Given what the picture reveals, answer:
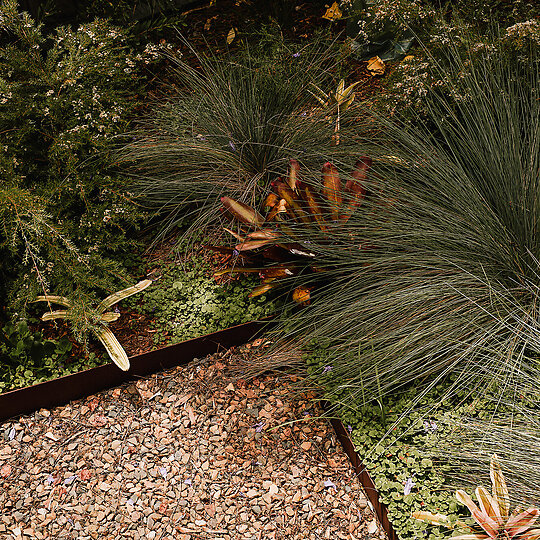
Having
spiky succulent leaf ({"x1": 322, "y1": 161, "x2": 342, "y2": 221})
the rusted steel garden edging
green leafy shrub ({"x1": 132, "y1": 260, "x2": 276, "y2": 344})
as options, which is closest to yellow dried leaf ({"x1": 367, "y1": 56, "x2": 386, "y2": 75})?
spiky succulent leaf ({"x1": 322, "y1": 161, "x2": 342, "y2": 221})

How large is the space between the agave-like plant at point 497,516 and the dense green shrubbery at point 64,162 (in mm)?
1734

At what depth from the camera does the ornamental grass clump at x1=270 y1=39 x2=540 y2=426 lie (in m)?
2.10

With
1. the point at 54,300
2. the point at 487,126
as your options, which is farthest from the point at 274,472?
the point at 487,126

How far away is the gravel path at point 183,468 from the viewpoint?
2094 millimetres

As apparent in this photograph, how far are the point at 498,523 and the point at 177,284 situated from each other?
1.74m

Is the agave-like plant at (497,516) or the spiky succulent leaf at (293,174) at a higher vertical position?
the spiky succulent leaf at (293,174)

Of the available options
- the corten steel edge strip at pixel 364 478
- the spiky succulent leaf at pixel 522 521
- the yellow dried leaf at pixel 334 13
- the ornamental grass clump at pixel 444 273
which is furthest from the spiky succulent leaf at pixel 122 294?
the yellow dried leaf at pixel 334 13

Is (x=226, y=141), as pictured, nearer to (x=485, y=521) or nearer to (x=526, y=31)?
(x=526, y=31)

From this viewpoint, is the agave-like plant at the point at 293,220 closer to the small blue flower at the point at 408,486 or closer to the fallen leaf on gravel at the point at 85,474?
the small blue flower at the point at 408,486

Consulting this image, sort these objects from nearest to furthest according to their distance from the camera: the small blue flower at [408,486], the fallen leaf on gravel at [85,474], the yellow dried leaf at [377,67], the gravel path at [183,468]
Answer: the small blue flower at [408,486] → the gravel path at [183,468] → the fallen leaf on gravel at [85,474] → the yellow dried leaf at [377,67]

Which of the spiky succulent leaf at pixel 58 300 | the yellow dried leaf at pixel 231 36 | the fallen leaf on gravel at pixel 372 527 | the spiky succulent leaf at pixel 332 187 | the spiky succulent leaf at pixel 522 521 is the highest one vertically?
the yellow dried leaf at pixel 231 36

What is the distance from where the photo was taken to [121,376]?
2562mm

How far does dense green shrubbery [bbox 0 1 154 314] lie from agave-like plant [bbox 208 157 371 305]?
23.1 inches

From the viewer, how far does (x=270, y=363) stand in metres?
2.48
